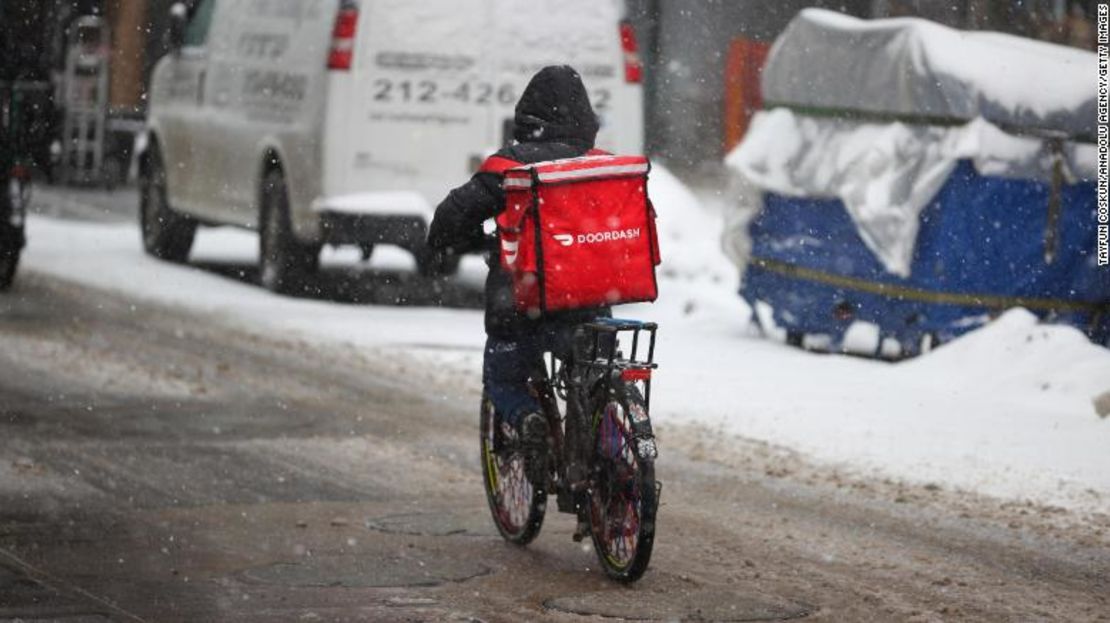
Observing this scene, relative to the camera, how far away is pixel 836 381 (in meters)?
13.5

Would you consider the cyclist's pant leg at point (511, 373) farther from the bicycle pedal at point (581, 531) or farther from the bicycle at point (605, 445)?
the bicycle pedal at point (581, 531)

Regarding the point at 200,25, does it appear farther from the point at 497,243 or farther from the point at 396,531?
the point at 497,243

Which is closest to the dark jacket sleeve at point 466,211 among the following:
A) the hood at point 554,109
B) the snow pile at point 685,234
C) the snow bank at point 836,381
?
the hood at point 554,109

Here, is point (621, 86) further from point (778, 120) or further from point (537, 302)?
point (537, 302)

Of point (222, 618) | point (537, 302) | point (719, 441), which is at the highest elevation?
point (537, 302)

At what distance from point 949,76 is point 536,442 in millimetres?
7053

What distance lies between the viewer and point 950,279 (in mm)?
13992

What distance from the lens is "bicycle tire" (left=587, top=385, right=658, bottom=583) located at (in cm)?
712

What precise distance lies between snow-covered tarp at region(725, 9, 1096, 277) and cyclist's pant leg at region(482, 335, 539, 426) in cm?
659

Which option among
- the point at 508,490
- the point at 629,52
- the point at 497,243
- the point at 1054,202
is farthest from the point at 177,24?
the point at 497,243

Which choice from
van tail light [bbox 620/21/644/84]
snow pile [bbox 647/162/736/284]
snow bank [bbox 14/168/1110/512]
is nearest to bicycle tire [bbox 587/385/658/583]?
snow bank [bbox 14/168/1110/512]

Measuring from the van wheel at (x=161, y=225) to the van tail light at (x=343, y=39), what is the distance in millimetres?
4453

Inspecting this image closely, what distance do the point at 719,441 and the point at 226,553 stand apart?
3.83 m

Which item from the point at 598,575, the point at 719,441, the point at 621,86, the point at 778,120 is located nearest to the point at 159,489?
the point at 598,575
